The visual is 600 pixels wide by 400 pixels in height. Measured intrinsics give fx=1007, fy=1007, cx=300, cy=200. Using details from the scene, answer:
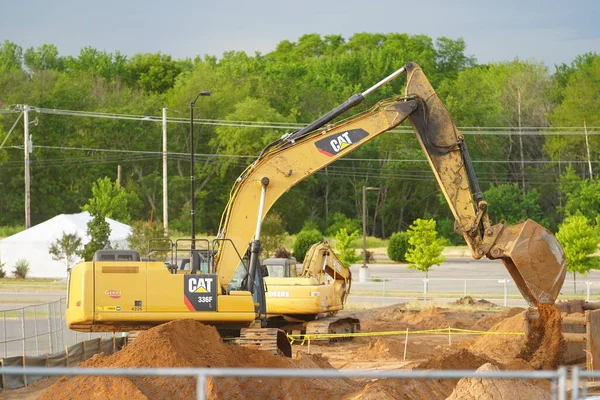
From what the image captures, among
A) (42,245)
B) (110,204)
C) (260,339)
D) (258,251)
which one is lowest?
(260,339)

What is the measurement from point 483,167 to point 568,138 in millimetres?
7806

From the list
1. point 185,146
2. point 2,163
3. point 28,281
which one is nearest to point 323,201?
point 185,146

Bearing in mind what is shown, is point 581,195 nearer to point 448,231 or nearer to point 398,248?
point 448,231

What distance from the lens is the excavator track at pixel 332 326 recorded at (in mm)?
27003

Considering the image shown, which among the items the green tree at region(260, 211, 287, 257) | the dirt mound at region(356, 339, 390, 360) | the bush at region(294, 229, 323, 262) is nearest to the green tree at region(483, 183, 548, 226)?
the bush at region(294, 229, 323, 262)

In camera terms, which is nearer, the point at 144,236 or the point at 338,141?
the point at 338,141

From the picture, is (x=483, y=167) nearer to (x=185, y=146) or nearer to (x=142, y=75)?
(x=185, y=146)

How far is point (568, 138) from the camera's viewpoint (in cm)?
8725

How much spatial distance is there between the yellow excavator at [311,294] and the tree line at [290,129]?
51.8m

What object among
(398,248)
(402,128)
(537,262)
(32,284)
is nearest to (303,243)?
(398,248)

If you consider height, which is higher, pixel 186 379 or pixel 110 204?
pixel 110 204

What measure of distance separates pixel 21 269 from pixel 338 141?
38.1m

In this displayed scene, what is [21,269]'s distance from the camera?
54.1 m

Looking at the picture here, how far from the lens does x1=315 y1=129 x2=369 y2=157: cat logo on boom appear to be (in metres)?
19.5
